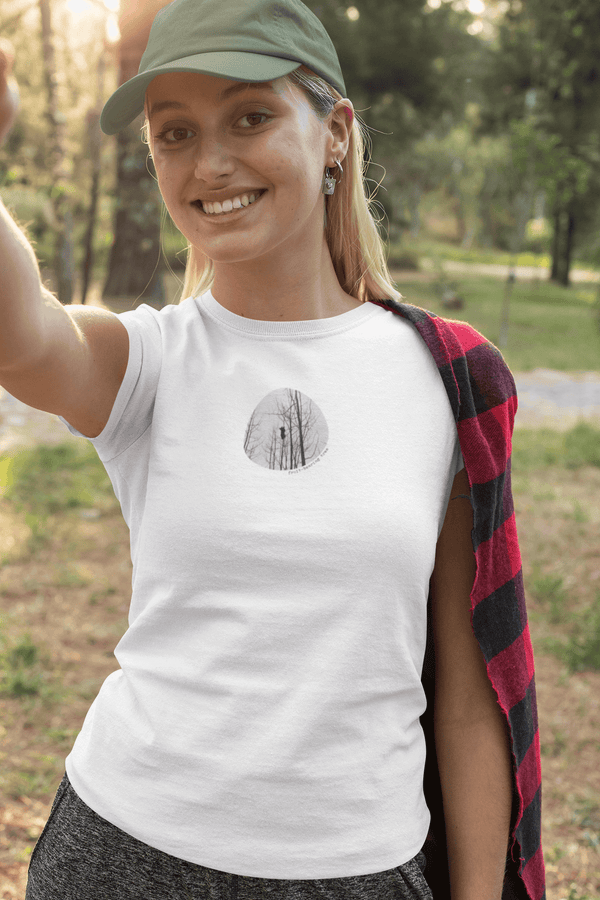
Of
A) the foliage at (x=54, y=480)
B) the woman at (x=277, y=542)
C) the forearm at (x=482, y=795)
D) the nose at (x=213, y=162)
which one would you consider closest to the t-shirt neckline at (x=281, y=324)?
the woman at (x=277, y=542)

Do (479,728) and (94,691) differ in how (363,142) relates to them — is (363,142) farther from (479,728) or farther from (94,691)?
(94,691)

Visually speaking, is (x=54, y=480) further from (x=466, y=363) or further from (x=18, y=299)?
(x=18, y=299)

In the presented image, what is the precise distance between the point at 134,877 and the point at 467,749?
1.95 feet

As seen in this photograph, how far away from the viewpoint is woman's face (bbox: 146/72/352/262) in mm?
1265

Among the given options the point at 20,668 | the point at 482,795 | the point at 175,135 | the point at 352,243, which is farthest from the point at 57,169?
the point at 482,795

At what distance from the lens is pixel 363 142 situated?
1.66m

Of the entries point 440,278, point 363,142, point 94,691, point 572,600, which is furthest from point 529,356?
point 363,142

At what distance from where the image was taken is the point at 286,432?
128 centimetres

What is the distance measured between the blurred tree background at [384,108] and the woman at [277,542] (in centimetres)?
264

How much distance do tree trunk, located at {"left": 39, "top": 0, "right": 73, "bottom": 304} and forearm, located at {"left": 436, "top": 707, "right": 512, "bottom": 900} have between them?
709 centimetres

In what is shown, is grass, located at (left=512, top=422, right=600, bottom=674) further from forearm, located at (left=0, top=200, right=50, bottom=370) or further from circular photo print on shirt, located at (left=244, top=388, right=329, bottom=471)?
forearm, located at (left=0, top=200, right=50, bottom=370)

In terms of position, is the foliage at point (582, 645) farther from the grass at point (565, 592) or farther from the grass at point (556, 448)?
the grass at point (556, 448)

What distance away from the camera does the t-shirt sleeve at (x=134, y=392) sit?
129 cm

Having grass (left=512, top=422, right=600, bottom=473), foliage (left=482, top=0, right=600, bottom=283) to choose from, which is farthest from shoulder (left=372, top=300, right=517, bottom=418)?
grass (left=512, top=422, right=600, bottom=473)
